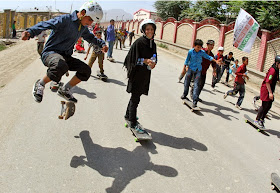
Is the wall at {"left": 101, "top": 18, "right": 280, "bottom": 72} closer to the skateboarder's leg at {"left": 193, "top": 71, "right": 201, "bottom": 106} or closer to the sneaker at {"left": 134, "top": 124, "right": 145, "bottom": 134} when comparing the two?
the skateboarder's leg at {"left": 193, "top": 71, "right": 201, "bottom": 106}

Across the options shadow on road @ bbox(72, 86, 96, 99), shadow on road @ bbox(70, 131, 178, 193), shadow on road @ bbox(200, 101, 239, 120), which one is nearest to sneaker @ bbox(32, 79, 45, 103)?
shadow on road @ bbox(70, 131, 178, 193)

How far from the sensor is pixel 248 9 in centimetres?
1917

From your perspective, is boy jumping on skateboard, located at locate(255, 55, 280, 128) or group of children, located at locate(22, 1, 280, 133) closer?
group of children, located at locate(22, 1, 280, 133)

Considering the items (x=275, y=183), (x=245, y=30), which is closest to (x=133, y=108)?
(x=275, y=183)

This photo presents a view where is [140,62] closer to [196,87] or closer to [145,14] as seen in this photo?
[196,87]

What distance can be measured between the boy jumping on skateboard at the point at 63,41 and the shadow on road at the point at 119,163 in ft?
3.45

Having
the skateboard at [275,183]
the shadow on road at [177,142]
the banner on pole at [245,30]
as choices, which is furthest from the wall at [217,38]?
the skateboard at [275,183]

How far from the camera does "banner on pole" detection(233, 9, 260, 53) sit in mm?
9989

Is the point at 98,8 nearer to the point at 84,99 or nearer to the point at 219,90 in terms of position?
the point at 84,99

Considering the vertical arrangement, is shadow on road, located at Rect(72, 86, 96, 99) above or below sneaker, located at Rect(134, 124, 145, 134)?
above

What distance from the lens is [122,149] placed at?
4578mm

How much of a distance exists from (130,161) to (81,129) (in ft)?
4.80

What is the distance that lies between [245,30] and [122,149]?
25.8 ft

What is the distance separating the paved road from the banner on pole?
12.6 ft
